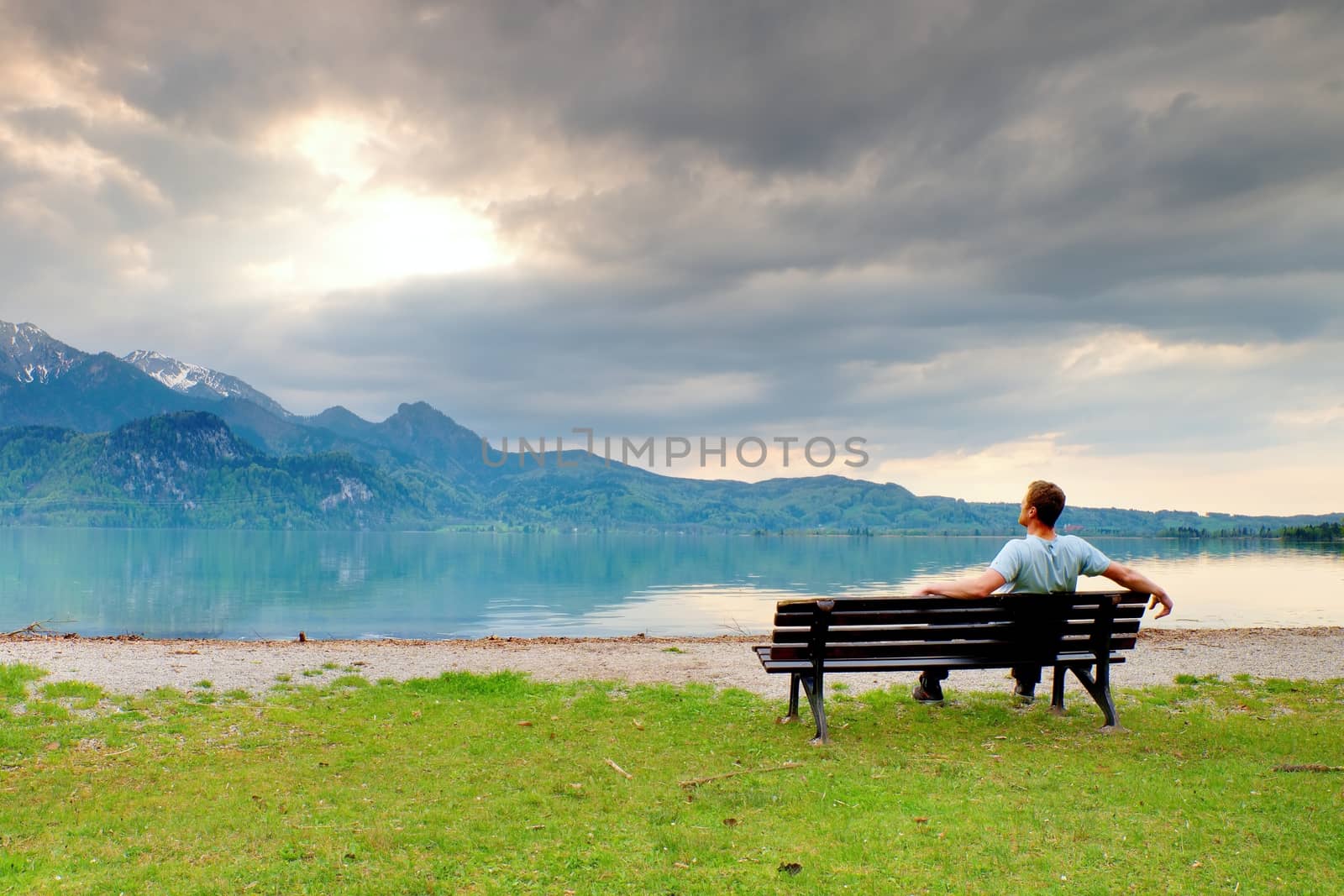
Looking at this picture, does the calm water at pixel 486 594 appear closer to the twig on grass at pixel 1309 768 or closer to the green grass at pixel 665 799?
the green grass at pixel 665 799

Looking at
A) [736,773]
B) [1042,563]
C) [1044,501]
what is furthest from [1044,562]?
[736,773]

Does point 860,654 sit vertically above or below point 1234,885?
above

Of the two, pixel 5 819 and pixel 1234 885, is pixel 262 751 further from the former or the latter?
pixel 1234 885

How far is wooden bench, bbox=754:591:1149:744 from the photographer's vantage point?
10008mm

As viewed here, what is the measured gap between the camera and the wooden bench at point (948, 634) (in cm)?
1001

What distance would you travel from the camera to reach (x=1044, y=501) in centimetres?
996

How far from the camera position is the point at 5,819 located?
7.30m

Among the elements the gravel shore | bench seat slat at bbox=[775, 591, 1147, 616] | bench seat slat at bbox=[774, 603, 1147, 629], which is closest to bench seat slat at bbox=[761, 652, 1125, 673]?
bench seat slat at bbox=[774, 603, 1147, 629]

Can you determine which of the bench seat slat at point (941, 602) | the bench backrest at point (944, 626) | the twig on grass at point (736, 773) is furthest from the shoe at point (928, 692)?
the twig on grass at point (736, 773)

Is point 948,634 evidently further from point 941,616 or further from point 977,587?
point 977,587

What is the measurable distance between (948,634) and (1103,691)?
220 cm

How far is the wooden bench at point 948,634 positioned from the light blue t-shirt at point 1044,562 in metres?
0.18

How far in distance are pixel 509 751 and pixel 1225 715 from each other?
9.00 m

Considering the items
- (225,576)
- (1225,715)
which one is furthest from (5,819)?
(225,576)
